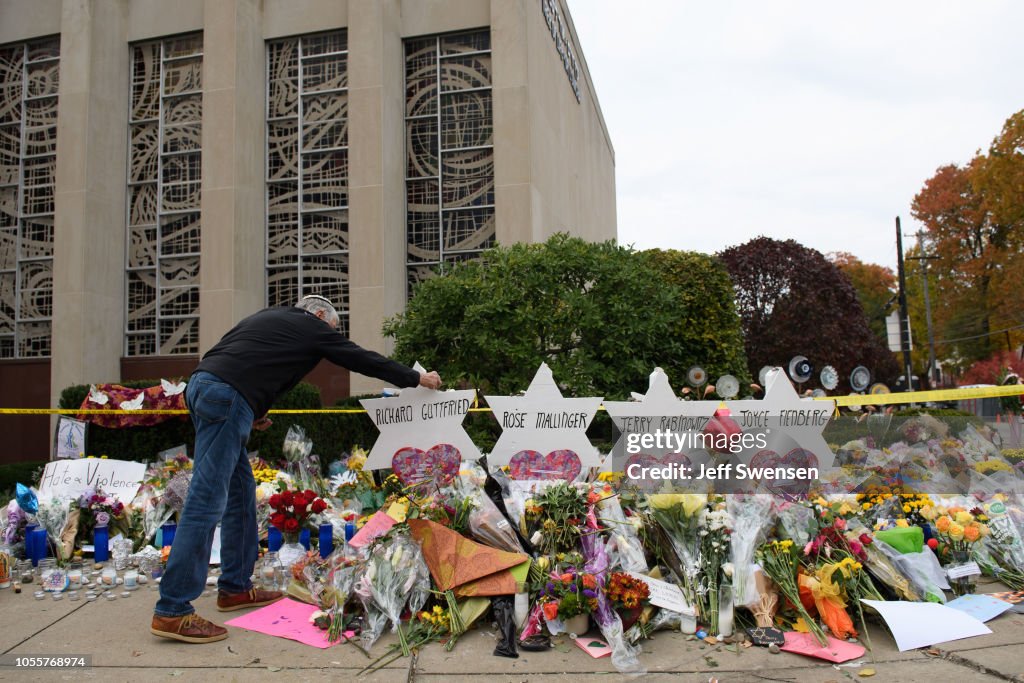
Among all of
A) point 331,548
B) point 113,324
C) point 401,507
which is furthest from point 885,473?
point 113,324

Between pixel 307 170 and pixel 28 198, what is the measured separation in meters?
7.20

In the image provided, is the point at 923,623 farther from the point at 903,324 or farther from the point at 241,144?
the point at 903,324

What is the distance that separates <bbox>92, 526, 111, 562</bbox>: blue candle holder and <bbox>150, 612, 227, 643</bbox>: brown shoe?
2107mm

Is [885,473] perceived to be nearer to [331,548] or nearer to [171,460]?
[331,548]

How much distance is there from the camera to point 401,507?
4684 millimetres

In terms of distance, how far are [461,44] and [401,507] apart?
13537 millimetres

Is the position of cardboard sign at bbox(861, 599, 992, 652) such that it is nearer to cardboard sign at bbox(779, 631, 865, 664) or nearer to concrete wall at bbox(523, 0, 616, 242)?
cardboard sign at bbox(779, 631, 865, 664)

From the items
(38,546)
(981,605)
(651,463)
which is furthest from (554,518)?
(38,546)

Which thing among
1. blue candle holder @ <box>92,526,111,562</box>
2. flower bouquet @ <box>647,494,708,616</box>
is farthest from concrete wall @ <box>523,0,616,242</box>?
flower bouquet @ <box>647,494,708,616</box>

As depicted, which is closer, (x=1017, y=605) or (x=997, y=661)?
(x=997, y=661)

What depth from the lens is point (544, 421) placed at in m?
5.61

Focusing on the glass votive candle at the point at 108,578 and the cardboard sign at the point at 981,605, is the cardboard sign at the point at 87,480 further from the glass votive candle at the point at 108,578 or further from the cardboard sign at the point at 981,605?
the cardboard sign at the point at 981,605

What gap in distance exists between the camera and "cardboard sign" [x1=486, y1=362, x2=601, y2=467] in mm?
5551

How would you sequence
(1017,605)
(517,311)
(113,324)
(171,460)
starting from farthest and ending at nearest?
1. (113,324)
2. (517,311)
3. (171,460)
4. (1017,605)
